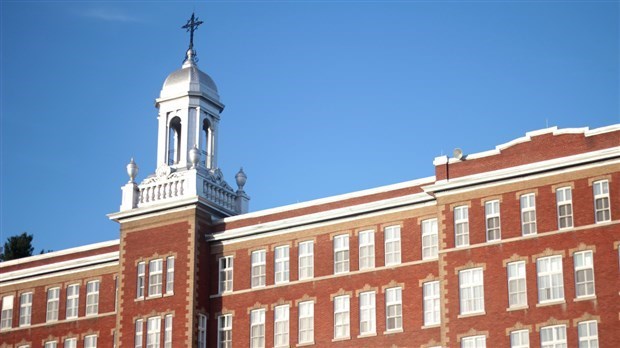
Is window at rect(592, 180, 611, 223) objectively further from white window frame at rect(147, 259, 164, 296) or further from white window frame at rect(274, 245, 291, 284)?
white window frame at rect(147, 259, 164, 296)

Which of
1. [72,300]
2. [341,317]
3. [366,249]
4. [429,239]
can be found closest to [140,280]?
[72,300]

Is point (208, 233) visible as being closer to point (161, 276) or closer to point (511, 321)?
point (161, 276)

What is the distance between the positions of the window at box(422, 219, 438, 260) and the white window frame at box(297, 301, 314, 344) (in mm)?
7220

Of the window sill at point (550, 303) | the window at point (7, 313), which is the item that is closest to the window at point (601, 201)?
the window sill at point (550, 303)

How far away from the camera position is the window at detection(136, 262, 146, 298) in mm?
75250

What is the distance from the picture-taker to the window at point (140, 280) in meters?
75.2

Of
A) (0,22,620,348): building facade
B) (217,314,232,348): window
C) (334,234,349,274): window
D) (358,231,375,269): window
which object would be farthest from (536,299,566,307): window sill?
(217,314,232,348): window

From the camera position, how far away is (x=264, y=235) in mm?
73438

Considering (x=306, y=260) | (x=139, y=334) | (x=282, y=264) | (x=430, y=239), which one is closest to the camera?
(x=430, y=239)

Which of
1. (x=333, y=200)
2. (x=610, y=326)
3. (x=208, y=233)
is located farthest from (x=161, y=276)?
(x=610, y=326)

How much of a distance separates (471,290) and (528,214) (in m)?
4.66

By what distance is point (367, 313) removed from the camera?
68812 mm

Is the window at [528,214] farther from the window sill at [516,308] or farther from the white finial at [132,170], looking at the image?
the white finial at [132,170]

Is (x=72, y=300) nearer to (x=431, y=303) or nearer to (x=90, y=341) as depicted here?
(x=90, y=341)
